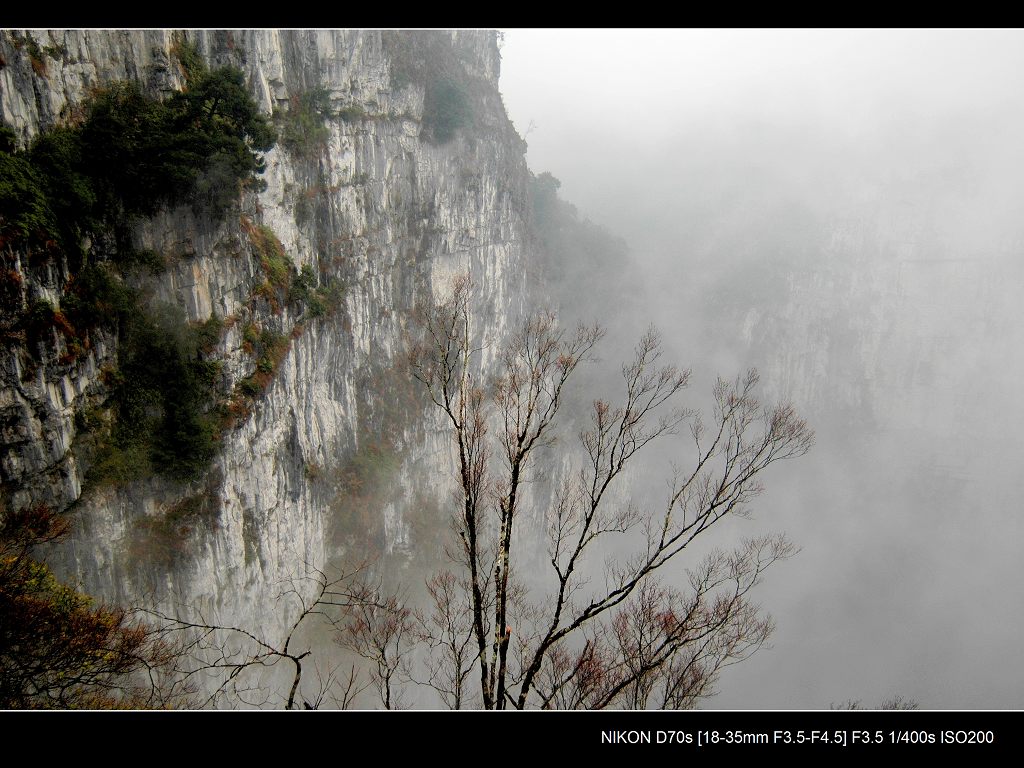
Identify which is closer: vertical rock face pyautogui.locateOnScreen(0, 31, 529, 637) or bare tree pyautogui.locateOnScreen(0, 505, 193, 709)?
bare tree pyautogui.locateOnScreen(0, 505, 193, 709)

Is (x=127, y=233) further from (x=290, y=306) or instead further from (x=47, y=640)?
(x=47, y=640)

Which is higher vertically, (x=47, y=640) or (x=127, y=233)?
(x=127, y=233)

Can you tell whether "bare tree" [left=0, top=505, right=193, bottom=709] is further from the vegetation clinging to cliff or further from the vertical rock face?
the vegetation clinging to cliff

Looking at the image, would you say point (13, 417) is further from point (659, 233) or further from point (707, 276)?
point (659, 233)

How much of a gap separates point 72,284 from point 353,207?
1154 cm

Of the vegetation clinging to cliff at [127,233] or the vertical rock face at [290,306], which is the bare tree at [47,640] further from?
the vegetation clinging to cliff at [127,233]

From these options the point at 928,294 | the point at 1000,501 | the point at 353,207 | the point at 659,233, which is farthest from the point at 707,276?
the point at 353,207

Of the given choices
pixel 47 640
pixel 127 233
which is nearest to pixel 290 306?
pixel 127 233

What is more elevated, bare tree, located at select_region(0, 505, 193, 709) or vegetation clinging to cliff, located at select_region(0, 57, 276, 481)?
vegetation clinging to cliff, located at select_region(0, 57, 276, 481)

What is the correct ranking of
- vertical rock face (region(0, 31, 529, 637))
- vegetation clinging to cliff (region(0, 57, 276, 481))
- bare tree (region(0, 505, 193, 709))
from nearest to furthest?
bare tree (region(0, 505, 193, 709))
vegetation clinging to cliff (region(0, 57, 276, 481))
vertical rock face (region(0, 31, 529, 637))

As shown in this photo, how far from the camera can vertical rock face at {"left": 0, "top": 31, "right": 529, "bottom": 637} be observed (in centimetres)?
979

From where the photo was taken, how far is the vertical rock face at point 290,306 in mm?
9789

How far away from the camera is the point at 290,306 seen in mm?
15938

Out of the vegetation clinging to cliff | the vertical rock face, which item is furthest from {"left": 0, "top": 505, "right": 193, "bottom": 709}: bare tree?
the vegetation clinging to cliff
